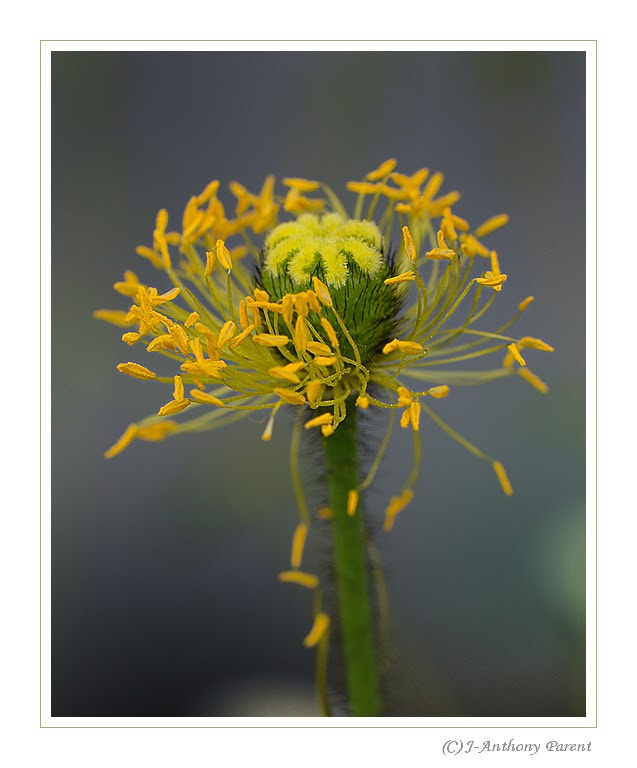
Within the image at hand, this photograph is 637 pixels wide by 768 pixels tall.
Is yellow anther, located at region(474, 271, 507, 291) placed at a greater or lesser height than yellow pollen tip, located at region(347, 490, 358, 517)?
greater

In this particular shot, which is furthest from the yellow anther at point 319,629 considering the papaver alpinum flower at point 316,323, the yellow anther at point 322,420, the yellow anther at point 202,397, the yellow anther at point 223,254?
the yellow anther at point 223,254

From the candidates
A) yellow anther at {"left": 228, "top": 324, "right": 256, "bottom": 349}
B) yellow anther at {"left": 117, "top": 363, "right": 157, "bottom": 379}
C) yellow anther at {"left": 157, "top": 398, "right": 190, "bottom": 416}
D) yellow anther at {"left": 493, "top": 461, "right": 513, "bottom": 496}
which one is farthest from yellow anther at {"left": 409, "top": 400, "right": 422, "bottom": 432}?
yellow anther at {"left": 117, "top": 363, "right": 157, "bottom": 379}

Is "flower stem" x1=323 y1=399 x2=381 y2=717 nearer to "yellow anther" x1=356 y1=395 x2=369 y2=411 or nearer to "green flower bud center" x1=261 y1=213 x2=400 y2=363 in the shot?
"yellow anther" x1=356 y1=395 x2=369 y2=411

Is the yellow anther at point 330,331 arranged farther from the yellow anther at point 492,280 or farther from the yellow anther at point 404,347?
the yellow anther at point 492,280

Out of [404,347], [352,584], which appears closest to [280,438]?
[352,584]

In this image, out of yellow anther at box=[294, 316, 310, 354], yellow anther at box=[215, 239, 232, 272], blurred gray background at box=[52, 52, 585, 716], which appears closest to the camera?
yellow anther at box=[294, 316, 310, 354]
